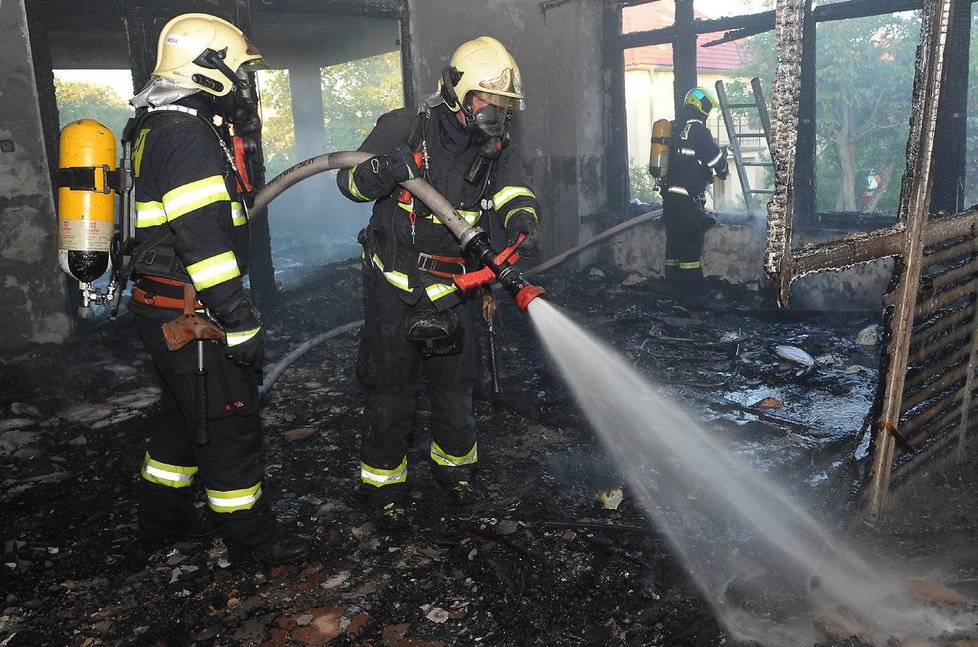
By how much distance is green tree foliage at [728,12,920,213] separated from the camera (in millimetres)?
16156

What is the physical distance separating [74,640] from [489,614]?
1.56 metres

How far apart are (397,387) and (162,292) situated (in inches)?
46.6

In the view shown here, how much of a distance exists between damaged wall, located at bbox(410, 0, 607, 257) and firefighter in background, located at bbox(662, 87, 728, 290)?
143 cm

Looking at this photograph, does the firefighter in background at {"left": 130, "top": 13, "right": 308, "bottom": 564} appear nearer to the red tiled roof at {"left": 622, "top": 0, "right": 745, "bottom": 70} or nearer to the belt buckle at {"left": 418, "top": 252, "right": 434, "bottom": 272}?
the belt buckle at {"left": 418, "top": 252, "right": 434, "bottom": 272}

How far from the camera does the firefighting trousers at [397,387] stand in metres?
3.50

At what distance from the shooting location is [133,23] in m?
6.26

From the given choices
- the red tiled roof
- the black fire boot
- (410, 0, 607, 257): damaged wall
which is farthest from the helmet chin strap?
the red tiled roof

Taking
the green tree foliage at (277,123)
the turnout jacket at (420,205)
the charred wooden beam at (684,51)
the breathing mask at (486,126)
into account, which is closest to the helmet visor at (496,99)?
the breathing mask at (486,126)

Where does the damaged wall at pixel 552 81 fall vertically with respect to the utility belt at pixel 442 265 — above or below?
above

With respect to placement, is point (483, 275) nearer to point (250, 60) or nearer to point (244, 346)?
point (244, 346)

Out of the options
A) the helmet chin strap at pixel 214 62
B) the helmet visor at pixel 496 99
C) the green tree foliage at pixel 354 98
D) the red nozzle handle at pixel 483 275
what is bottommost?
the red nozzle handle at pixel 483 275

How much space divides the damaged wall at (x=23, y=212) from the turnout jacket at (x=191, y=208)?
3825mm

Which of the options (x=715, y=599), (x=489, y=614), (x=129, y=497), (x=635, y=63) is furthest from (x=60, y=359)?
(x=635, y=63)

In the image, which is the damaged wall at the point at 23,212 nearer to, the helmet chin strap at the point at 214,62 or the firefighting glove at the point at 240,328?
the helmet chin strap at the point at 214,62
